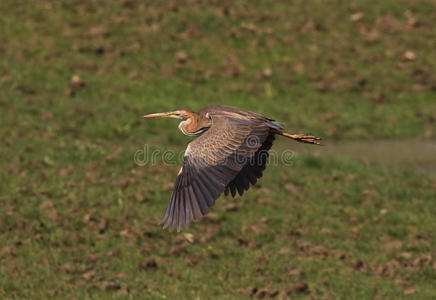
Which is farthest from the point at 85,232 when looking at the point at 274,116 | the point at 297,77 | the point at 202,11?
the point at 202,11

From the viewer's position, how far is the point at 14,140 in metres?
14.1

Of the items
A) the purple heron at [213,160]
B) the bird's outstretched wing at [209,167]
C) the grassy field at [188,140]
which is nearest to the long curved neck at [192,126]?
the purple heron at [213,160]

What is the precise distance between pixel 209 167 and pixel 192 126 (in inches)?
38.4

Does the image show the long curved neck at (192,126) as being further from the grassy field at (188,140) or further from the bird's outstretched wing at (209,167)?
the grassy field at (188,140)

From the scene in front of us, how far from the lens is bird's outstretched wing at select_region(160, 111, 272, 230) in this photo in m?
8.06

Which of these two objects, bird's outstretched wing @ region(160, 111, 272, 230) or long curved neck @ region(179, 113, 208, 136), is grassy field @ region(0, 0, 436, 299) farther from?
long curved neck @ region(179, 113, 208, 136)

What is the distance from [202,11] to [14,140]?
23.3 ft

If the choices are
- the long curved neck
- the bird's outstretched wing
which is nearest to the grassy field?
the bird's outstretched wing

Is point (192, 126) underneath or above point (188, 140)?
above

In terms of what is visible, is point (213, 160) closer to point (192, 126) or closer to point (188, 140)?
point (192, 126)

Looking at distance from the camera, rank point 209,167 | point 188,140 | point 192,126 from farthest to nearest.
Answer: point 188,140
point 192,126
point 209,167

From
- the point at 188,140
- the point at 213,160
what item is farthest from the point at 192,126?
the point at 188,140

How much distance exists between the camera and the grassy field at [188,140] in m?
9.98

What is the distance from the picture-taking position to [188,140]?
15.0 meters
